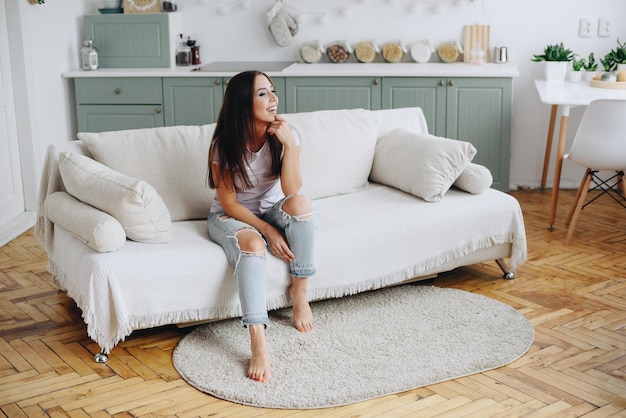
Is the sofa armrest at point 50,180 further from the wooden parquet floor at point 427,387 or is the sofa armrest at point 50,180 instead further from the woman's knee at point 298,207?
the woman's knee at point 298,207

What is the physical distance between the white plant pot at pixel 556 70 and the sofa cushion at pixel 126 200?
2.92 m

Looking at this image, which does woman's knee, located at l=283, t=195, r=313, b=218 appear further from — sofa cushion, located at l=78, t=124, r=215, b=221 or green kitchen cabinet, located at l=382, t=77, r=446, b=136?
green kitchen cabinet, located at l=382, t=77, r=446, b=136

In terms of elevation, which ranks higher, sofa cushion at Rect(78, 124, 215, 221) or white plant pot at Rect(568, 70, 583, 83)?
white plant pot at Rect(568, 70, 583, 83)

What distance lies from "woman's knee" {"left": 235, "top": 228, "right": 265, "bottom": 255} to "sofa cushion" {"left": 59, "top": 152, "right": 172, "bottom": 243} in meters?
0.28

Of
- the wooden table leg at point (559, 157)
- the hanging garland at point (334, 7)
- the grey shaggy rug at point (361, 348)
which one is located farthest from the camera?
the hanging garland at point (334, 7)

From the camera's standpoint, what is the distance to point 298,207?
2.95 m

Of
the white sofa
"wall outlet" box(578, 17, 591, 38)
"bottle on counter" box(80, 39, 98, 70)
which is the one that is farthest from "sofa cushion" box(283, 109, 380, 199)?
"wall outlet" box(578, 17, 591, 38)

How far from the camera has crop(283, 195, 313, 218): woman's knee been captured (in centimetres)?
294

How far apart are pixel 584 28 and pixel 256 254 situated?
10.8ft

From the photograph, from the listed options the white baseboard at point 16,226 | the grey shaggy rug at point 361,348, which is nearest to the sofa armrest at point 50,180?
the grey shaggy rug at point 361,348

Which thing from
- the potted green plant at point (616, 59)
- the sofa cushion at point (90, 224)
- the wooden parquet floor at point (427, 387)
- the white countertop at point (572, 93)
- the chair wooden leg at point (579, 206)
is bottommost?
the wooden parquet floor at point (427, 387)

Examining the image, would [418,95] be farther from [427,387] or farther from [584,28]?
[427,387]

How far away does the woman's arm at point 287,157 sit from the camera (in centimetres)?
302

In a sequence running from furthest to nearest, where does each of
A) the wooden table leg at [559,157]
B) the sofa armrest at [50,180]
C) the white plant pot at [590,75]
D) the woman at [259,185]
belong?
the white plant pot at [590,75]
the wooden table leg at [559,157]
the sofa armrest at [50,180]
the woman at [259,185]
